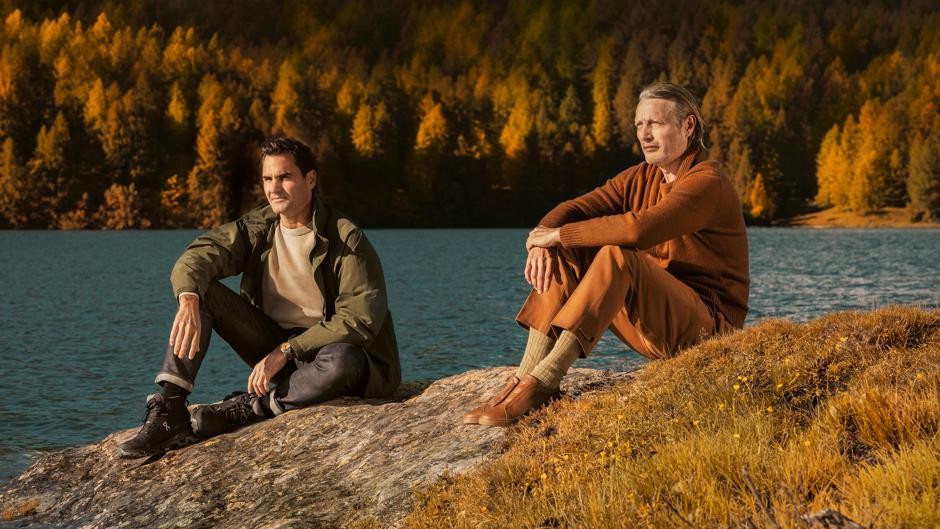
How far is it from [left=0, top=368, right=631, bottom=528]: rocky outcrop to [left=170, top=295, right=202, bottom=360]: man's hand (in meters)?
0.90

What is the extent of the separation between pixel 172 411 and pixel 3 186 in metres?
112

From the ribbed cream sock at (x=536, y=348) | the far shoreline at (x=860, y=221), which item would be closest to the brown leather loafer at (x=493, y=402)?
the ribbed cream sock at (x=536, y=348)

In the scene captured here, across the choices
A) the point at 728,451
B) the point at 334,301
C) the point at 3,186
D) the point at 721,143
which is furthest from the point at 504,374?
the point at 721,143

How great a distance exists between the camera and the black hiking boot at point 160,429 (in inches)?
285

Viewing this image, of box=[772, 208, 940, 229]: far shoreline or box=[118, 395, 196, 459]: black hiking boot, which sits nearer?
box=[118, 395, 196, 459]: black hiking boot

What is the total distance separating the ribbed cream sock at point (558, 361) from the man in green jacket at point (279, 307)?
4.80 ft

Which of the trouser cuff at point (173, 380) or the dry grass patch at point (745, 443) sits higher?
the trouser cuff at point (173, 380)

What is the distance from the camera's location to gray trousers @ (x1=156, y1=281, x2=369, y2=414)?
7078 millimetres

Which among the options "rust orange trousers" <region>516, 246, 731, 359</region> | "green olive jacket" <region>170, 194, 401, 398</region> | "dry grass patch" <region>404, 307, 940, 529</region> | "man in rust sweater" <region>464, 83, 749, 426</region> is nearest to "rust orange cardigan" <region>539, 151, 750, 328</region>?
"man in rust sweater" <region>464, 83, 749, 426</region>

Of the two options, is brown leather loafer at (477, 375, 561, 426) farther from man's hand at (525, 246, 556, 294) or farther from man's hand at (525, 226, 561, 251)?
man's hand at (525, 226, 561, 251)

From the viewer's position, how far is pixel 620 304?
6008 millimetres

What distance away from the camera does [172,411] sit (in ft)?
23.8

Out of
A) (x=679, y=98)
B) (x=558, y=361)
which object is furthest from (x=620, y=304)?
(x=679, y=98)

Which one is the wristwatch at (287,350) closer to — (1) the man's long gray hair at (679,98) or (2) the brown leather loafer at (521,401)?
(2) the brown leather loafer at (521,401)
